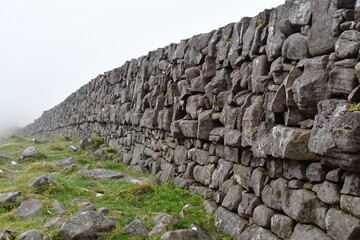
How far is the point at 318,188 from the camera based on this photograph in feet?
15.9

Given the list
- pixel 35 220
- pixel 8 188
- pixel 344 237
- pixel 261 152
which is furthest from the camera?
pixel 8 188

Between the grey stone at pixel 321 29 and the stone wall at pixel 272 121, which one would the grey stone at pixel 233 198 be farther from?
the grey stone at pixel 321 29

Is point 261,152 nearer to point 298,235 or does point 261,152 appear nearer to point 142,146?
point 298,235

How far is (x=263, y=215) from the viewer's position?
230 inches

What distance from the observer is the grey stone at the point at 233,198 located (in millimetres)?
6820

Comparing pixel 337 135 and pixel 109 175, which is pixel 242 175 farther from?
pixel 109 175

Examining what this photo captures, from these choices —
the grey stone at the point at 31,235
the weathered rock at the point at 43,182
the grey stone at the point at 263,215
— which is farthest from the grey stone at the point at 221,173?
the weathered rock at the point at 43,182

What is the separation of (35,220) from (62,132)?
1056 inches

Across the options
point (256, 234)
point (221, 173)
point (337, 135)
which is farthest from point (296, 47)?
point (221, 173)

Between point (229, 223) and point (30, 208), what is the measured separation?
4311 mm

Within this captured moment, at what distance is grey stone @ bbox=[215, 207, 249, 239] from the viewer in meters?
6.32

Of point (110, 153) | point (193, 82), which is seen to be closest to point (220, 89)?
point (193, 82)

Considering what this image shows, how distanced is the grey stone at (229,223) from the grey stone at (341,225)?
1.96 m

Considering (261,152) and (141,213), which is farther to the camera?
(141,213)
